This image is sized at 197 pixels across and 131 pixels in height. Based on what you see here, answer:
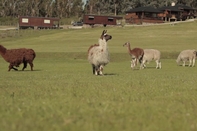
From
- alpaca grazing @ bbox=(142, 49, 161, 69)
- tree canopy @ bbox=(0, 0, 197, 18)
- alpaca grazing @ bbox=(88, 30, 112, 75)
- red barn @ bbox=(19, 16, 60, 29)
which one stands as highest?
tree canopy @ bbox=(0, 0, 197, 18)

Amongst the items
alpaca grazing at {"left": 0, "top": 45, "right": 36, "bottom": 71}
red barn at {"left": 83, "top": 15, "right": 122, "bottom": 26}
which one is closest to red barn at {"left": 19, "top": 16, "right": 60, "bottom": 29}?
red barn at {"left": 83, "top": 15, "right": 122, "bottom": 26}

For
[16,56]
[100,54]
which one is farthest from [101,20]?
[100,54]

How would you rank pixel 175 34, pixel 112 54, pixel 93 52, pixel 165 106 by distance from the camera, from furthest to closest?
pixel 175 34 < pixel 112 54 < pixel 93 52 < pixel 165 106

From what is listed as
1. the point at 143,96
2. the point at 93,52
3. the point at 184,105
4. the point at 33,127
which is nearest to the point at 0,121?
the point at 33,127

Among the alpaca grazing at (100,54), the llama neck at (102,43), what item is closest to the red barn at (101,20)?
the alpaca grazing at (100,54)

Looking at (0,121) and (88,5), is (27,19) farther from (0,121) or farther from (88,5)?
(0,121)

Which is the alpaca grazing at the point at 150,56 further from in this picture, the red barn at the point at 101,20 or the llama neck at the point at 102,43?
the red barn at the point at 101,20

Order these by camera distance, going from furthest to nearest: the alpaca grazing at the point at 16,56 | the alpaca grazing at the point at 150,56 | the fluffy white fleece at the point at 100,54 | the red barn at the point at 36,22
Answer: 1. the red barn at the point at 36,22
2. the alpaca grazing at the point at 150,56
3. the alpaca grazing at the point at 16,56
4. the fluffy white fleece at the point at 100,54

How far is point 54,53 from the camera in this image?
1458 inches

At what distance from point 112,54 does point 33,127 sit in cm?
3159

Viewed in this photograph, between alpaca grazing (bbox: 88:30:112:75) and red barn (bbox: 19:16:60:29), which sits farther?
red barn (bbox: 19:16:60:29)

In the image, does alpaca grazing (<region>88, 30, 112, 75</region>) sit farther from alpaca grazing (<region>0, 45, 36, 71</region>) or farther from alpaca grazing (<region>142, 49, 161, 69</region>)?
alpaca grazing (<region>142, 49, 161, 69</region>)

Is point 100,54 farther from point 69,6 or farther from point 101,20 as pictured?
point 69,6

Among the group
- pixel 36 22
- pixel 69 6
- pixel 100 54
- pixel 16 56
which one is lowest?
pixel 16 56
